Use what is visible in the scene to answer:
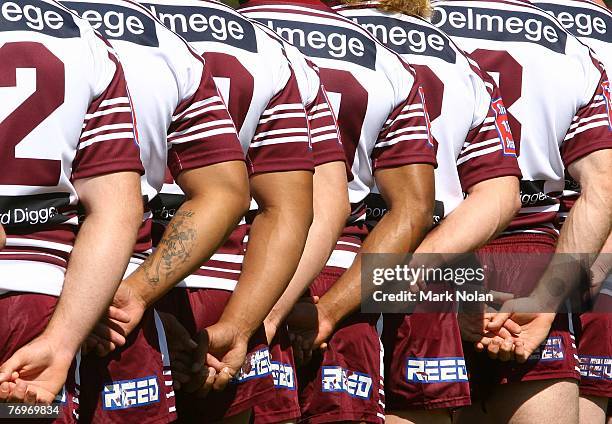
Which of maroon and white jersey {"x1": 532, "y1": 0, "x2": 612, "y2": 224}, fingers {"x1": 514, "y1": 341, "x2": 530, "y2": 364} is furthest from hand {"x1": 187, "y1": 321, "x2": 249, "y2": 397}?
maroon and white jersey {"x1": 532, "y1": 0, "x2": 612, "y2": 224}

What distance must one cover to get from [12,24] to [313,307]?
167 cm

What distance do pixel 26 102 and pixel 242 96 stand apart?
1008mm

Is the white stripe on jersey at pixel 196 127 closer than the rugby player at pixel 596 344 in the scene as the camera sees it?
Yes

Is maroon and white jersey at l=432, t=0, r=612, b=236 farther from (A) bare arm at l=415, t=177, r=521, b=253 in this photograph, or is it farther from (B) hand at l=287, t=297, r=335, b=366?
(B) hand at l=287, t=297, r=335, b=366

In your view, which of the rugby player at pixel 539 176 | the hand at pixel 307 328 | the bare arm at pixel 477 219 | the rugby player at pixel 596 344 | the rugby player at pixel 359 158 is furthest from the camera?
the rugby player at pixel 596 344

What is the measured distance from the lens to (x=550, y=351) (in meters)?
5.39

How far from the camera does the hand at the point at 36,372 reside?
3227 millimetres

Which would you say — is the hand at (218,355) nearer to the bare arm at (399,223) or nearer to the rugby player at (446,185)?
the bare arm at (399,223)

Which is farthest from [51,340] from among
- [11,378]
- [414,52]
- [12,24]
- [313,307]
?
[414,52]

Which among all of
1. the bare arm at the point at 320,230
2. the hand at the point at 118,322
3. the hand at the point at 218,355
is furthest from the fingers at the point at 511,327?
the hand at the point at 118,322

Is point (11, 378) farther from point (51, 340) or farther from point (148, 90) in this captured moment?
point (148, 90)

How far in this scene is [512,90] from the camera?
18.0ft

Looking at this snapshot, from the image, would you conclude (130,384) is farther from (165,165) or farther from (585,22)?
(585,22)

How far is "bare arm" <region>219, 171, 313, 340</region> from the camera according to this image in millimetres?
4012
